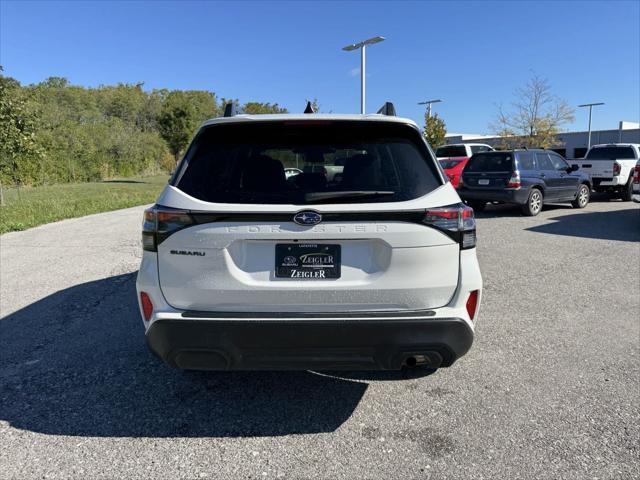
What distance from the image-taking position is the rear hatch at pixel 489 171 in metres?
12.1

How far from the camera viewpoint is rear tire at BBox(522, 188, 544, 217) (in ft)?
40.4

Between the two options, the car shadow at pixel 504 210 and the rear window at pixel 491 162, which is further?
the car shadow at pixel 504 210

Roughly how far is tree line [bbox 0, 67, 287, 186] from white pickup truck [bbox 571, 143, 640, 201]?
61.1 ft

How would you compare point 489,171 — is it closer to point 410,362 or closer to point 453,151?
point 453,151

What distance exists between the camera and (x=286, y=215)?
8.24 feet

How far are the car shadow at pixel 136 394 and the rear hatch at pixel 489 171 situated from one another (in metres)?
10.0

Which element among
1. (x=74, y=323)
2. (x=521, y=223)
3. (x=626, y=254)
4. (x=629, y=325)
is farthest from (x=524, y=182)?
(x=74, y=323)

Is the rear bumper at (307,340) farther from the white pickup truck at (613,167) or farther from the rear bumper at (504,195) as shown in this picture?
the white pickup truck at (613,167)

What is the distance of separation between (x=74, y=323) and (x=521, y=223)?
32.2 feet

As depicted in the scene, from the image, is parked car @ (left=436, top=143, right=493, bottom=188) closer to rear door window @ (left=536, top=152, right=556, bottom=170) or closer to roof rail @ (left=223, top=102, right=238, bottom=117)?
rear door window @ (left=536, top=152, right=556, bottom=170)

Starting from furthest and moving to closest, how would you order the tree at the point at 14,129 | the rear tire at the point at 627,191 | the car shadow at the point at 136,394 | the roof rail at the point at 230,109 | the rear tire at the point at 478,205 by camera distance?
the rear tire at the point at 627,191 → the tree at the point at 14,129 → the rear tire at the point at 478,205 → the roof rail at the point at 230,109 → the car shadow at the point at 136,394

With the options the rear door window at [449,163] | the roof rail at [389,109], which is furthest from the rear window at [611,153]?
the roof rail at [389,109]

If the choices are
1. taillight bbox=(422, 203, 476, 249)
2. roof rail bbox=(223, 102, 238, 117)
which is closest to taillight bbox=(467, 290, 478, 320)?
taillight bbox=(422, 203, 476, 249)

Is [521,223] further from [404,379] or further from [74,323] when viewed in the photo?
[74,323]
